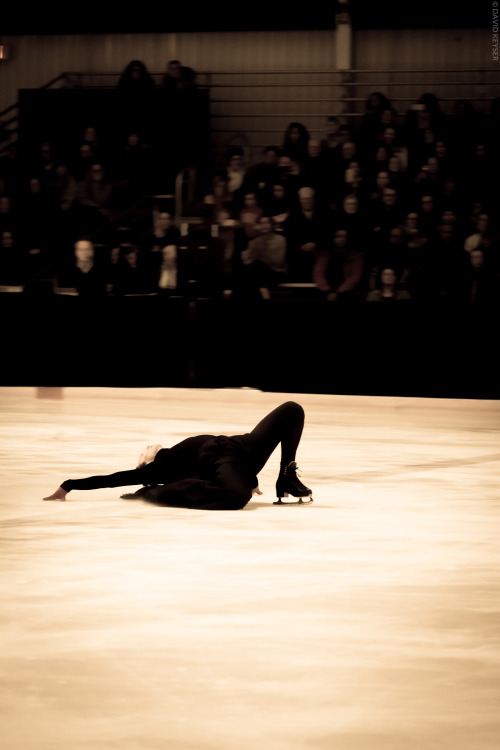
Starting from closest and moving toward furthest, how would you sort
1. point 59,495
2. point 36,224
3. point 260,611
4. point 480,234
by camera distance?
1. point 260,611
2. point 59,495
3. point 480,234
4. point 36,224

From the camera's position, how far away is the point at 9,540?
24.8ft

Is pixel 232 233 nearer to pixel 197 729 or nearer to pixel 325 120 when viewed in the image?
pixel 325 120

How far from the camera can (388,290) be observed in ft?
50.3

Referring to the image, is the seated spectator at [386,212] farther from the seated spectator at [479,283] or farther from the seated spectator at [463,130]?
the seated spectator at [463,130]

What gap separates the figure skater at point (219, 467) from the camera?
27.6 feet

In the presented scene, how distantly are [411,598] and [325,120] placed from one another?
51.7ft

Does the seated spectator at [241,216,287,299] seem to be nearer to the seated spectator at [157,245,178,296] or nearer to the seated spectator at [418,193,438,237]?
the seated spectator at [157,245,178,296]

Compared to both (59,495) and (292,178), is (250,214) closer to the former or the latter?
(292,178)

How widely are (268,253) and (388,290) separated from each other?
1.79 m

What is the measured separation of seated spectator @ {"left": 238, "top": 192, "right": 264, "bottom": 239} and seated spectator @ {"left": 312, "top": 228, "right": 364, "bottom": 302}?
1.12 metres

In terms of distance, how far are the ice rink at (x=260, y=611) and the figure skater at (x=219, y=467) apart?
0.12m

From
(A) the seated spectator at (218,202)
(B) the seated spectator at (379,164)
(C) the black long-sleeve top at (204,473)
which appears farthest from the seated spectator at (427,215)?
(C) the black long-sleeve top at (204,473)

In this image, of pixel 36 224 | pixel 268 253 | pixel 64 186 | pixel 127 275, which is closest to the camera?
pixel 127 275

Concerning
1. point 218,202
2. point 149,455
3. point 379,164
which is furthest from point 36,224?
point 149,455
